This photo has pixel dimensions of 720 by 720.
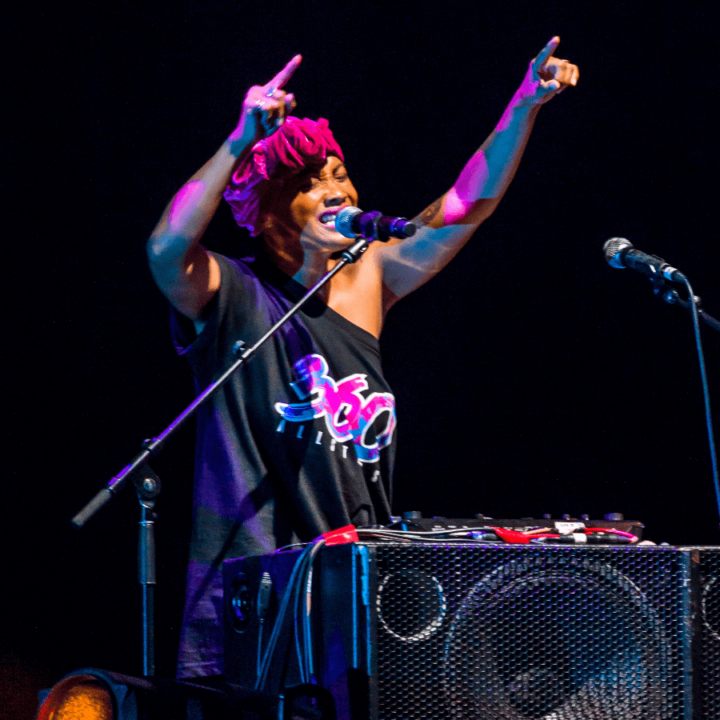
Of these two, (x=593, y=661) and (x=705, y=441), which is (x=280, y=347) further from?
(x=705, y=441)

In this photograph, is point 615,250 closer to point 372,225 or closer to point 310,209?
point 372,225

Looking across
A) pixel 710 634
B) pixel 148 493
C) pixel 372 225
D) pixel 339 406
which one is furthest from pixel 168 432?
pixel 710 634

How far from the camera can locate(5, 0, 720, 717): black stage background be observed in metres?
2.54

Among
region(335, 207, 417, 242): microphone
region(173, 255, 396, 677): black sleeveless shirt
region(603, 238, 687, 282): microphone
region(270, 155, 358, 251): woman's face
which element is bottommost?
region(173, 255, 396, 677): black sleeveless shirt

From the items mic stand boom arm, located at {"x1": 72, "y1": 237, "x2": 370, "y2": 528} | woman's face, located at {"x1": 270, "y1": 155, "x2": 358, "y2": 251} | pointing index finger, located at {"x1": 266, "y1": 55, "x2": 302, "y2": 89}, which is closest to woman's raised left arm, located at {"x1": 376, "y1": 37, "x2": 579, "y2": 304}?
woman's face, located at {"x1": 270, "y1": 155, "x2": 358, "y2": 251}

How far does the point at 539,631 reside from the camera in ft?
3.95

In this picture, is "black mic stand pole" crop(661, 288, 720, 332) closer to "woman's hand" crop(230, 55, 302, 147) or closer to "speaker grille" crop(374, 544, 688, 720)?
"speaker grille" crop(374, 544, 688, 720)

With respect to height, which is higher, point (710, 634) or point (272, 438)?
point (272, 438)

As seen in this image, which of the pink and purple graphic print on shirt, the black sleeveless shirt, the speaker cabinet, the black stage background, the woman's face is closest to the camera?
the speaker cabinet

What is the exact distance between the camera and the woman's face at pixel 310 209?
208cm

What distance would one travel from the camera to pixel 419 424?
2840mm

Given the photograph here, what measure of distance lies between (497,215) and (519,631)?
1925 mm

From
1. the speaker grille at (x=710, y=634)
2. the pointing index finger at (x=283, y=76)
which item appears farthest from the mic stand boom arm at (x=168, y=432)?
the speaker grille at (x=710, y=634)

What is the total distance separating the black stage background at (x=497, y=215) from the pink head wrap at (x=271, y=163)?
1.62ft
